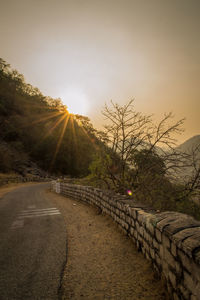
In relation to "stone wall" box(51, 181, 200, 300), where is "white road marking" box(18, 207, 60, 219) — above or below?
below

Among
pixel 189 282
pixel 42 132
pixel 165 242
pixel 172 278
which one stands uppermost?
pixel 42 132

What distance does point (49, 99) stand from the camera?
7362 cm

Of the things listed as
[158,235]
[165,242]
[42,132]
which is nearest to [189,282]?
[165,242]

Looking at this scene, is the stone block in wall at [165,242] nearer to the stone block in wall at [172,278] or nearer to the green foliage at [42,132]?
the stone block in wall at [172,278]

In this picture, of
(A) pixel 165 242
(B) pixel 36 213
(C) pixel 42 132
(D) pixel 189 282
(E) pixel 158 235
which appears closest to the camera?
(D) pixel 189 282

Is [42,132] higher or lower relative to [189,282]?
higher

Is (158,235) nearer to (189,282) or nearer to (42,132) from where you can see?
(189,282)

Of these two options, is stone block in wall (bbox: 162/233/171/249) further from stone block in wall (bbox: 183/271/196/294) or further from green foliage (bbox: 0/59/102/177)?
green foliage (bbox: 0/59/102/177)

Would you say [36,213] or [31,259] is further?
[36,213]

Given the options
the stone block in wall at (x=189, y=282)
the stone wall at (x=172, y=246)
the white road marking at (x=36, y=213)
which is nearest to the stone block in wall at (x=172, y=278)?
the stone wall at (x=172, y=246)

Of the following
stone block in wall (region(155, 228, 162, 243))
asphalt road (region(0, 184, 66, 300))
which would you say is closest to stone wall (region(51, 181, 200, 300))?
stone block in wall (region(155, 228, 162, 243))

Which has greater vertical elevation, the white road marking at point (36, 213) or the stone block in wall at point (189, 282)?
the stone block in wall at point (189, 282)

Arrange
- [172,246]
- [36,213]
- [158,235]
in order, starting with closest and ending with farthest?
[172,246] → [158,235] → [36,213]

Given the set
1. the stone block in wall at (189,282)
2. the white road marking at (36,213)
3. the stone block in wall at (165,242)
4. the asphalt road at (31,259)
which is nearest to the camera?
the stone block in wall at (189,282)
